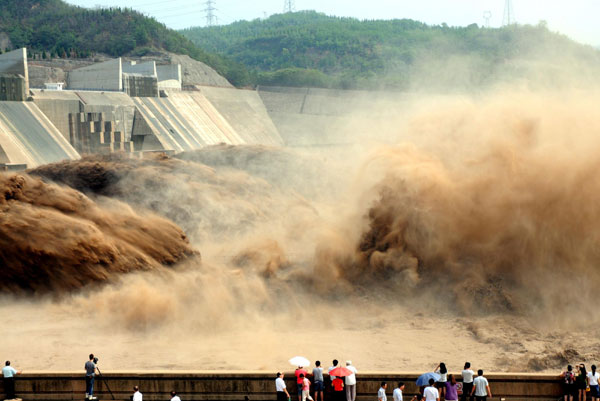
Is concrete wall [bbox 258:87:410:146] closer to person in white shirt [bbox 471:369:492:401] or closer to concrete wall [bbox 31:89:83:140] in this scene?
concrete wall [bbox 31:89:83:140]

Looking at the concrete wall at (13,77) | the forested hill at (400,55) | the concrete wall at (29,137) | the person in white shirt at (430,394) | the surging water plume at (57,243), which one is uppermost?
the forested hill at (400,55)

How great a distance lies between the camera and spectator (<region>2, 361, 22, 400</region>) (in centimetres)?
1508

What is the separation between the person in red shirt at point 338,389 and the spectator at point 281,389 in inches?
35.4

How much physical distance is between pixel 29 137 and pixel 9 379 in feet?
116

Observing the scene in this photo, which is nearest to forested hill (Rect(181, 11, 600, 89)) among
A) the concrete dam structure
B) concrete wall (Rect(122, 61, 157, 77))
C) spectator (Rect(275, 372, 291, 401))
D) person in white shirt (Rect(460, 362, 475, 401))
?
the concrete dam structure

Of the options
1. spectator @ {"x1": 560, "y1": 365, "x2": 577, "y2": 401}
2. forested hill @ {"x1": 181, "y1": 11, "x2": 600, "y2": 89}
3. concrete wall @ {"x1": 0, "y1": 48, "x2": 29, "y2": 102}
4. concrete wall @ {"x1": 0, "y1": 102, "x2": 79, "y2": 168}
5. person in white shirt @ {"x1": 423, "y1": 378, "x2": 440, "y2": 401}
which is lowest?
spectator @ {"x1": 560, "y1": 365, "x2": 577, "y2": 401}

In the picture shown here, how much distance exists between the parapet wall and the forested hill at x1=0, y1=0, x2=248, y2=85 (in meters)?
95.3

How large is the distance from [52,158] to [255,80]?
7111 cm

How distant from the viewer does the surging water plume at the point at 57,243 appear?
79.7 ft

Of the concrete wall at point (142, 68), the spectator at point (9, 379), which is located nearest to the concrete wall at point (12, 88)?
the concrete wall at point (142, 68)

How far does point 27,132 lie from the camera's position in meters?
48.4

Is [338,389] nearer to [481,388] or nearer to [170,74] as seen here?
[481,388]

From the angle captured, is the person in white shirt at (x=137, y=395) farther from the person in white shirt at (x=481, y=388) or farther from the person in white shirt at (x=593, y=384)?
the person in white shirt at (x=593, y=384)

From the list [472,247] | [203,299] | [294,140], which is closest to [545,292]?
[472,247]
